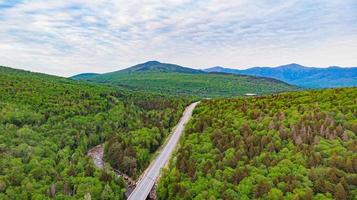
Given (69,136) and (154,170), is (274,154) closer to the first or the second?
(154,170)

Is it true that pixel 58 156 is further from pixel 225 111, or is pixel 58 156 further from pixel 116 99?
pixel 116 99

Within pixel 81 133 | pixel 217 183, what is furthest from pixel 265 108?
pixel 81 133

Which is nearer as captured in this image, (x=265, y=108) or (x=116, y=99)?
(x=265, y=108)

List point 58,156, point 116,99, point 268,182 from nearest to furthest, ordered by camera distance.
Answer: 1. point 268,182
2. point 58,156
3. point 116,99

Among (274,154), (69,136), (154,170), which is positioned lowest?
(154,170)

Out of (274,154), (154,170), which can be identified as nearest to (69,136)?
(154,170)

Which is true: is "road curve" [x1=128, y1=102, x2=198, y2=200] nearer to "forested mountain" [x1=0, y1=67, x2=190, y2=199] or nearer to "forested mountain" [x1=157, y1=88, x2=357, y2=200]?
"forested mountain" [x1=0, y1=67, x2=190, y2=199]

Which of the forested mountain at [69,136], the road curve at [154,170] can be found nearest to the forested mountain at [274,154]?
the road curve at [154,170]
